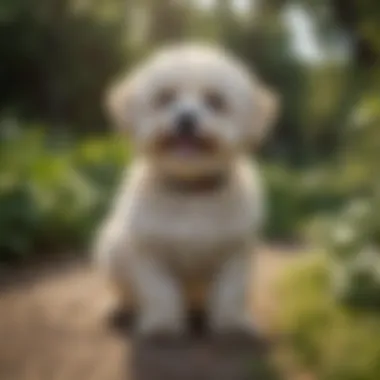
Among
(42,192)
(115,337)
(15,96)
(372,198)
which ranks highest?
(15,96)

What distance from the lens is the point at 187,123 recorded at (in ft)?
5.01

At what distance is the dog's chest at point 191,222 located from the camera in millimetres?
1590

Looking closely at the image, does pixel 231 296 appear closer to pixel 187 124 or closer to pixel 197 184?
pixel 197 184

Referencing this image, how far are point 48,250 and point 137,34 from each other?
663 millimetres

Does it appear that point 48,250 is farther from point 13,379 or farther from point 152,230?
point 13,379

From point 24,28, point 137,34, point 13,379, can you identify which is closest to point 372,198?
point 13,379

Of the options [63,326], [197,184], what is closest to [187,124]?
[197,184]

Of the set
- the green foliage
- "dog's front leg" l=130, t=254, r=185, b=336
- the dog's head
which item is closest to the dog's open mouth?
the dog's head

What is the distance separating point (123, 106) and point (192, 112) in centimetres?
15

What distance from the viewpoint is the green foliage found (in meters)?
2.42

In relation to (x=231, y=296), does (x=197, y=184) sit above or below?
above

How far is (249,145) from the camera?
1.63 meters

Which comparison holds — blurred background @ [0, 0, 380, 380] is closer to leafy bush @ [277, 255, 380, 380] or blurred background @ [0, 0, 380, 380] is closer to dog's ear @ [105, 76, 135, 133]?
leafy bush @ [277, 255, 380, 380]

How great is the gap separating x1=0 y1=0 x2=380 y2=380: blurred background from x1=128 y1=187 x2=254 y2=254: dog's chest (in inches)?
8.1
